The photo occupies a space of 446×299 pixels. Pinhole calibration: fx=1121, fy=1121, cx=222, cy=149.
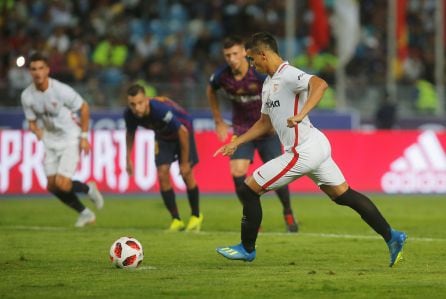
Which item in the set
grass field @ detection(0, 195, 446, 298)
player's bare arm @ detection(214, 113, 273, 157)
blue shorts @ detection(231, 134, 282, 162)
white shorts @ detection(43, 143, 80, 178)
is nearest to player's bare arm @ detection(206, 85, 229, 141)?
blue shorts @ detection(231, 134, 282, 162)

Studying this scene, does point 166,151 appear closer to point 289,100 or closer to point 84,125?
point 84,125

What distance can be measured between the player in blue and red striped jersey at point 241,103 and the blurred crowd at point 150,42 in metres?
10.8

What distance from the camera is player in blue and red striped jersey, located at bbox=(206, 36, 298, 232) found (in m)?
15.2

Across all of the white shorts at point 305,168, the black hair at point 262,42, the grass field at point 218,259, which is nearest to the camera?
the grass field at point 218,259

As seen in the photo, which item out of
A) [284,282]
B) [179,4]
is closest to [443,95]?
[179,4]

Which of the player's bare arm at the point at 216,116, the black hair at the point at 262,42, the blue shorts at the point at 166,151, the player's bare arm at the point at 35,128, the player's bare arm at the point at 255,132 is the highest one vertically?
the black hair at the point at 262,42

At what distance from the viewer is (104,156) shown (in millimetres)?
22844

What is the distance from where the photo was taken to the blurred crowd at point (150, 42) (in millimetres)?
27094

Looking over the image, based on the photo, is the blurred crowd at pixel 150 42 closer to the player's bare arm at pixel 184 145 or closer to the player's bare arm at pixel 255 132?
the player's bare arm at pixel 184 145

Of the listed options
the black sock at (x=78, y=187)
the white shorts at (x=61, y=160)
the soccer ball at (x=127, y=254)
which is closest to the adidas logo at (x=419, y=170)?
the black sock at (x=78, y=187)

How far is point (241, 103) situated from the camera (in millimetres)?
15570

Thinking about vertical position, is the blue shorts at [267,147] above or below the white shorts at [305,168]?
below

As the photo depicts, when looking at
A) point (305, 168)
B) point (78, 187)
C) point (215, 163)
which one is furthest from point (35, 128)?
point (215, 163)

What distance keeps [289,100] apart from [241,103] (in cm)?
426
